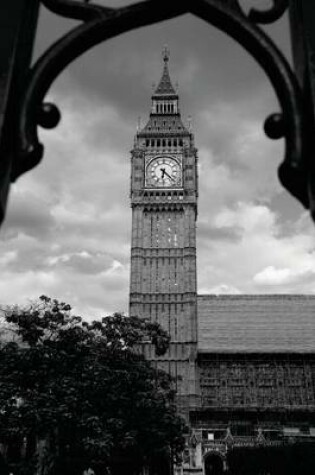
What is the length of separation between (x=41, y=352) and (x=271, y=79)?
1601cm

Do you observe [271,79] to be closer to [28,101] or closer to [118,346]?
[28,101]

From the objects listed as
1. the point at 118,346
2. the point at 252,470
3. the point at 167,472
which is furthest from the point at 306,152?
the point at 167,472

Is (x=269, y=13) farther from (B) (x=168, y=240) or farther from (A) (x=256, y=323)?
(A) (x=256, y=323)

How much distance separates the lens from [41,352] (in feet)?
55.5

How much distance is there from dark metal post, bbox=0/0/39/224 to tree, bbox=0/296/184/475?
1488cm

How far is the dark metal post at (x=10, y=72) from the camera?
76.1 inches

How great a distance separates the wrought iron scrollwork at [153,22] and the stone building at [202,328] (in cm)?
4110

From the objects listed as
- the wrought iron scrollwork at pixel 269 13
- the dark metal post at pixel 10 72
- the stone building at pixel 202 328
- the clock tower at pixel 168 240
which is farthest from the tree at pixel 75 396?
the clock tower at pixel 168 240

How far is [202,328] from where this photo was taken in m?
52.5

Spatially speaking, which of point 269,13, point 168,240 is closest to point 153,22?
point 269,13

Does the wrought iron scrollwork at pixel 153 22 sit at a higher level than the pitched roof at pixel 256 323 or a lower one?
lower

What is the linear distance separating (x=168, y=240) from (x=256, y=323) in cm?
1262

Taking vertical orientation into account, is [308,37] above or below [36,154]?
above

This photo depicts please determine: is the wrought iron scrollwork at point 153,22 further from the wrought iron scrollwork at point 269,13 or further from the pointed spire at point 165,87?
the pointed spire at point 165,87
